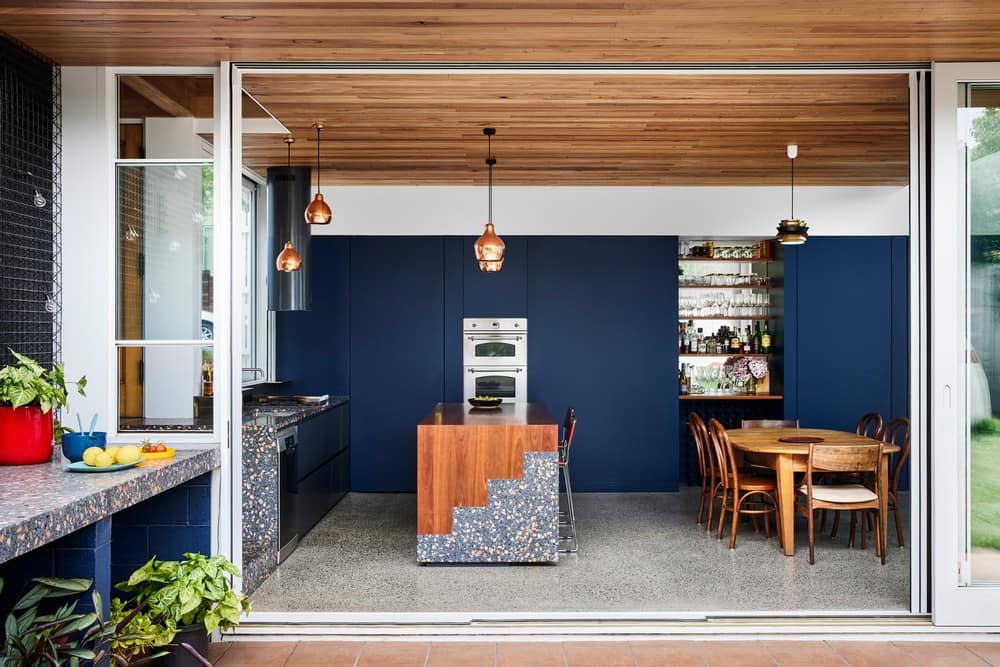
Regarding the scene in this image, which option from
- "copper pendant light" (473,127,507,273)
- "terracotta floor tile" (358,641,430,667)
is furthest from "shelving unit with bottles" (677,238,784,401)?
"terracotta floor tile" (358,641,430,667)

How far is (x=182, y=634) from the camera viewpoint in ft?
10.8

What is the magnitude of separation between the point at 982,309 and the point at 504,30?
2.54 meters

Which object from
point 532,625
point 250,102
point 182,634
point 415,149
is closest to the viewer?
point 182,634

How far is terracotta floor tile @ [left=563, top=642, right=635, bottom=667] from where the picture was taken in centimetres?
350

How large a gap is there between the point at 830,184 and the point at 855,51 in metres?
4.23

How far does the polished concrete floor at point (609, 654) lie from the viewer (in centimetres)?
351

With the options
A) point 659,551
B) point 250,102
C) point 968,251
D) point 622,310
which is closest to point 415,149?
point 250,102

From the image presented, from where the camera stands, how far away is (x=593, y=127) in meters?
5.61

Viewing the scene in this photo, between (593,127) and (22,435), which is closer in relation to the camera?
(22,435)

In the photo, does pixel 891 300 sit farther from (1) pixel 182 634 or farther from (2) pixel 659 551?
(1) pixel 182 634

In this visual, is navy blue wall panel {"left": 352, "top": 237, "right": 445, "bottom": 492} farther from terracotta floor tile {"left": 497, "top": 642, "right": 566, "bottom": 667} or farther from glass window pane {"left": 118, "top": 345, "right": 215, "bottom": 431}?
terracotta floor tile {"left": 497, "top": 642, "right": 566, "bottom": 667}

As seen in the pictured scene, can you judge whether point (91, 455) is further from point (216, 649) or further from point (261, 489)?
point (261, 489)

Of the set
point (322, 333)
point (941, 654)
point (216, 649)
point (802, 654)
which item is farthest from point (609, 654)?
point (322, 333)

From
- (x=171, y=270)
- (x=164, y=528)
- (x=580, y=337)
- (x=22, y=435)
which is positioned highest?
(x=171, y=270)
